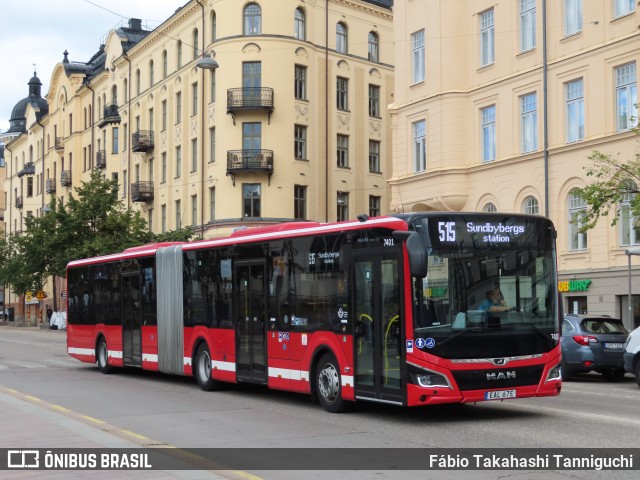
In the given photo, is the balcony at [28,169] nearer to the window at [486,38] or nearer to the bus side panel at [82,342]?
the window at [486,38]

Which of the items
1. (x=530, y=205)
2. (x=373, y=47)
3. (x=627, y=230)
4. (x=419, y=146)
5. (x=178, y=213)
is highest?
(x=373, y=47)

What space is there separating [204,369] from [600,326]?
9275 mm

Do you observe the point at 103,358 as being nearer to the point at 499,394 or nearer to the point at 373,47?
the point at 499,394

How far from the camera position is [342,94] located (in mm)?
55156

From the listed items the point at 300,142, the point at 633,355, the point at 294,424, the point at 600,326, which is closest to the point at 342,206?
the point at 300,142

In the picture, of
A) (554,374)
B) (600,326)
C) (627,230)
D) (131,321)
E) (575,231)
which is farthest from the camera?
(575,231)

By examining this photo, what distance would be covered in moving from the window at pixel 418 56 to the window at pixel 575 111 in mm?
7403

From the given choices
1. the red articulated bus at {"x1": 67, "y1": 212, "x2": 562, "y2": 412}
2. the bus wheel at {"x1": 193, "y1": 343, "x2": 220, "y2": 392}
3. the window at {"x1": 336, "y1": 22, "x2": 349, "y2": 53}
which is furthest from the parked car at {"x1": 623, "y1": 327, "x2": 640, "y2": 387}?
the window at {"x1": 336, "y1": 22, "x2": 349, "y2": 53}

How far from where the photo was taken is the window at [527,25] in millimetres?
33594

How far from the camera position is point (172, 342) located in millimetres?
21188

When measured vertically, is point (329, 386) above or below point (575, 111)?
below

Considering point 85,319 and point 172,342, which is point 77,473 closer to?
point 172,342

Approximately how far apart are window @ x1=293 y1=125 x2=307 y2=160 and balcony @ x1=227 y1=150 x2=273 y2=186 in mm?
2242

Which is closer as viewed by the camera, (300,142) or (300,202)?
(300,202)
